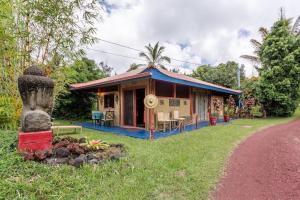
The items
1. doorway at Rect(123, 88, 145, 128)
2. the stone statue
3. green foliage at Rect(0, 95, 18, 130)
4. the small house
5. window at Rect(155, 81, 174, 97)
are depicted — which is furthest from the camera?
doorway at Rect(123, 88, 145, 128)

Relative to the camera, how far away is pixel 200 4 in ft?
33.5

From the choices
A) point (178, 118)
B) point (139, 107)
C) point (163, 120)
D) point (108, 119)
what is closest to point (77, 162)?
point (163, 120)

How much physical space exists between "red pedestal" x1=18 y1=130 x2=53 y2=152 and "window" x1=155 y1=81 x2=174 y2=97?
5.55 meters

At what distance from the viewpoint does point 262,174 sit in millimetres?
3838

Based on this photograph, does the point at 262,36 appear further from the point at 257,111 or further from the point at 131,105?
the point at 131,105

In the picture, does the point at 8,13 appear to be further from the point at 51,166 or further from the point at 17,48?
the point at 51,166

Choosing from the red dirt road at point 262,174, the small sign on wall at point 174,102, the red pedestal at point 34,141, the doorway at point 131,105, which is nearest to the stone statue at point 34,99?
the red pedestal at point 34,141

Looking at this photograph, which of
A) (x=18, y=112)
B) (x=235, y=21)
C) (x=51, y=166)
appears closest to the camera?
(x=51, y=166)

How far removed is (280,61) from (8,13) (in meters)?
16.0

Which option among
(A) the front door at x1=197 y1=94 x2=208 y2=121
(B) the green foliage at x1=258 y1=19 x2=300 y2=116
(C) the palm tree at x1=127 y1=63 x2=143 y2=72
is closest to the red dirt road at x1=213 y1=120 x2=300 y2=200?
(A) the front door at x1=197 y1=94 x2=208 y2=121

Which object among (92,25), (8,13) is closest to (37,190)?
(92,25)

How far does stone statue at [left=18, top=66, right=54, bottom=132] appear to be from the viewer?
406 centimetres

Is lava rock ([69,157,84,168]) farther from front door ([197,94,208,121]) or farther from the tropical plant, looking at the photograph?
the tropical plant

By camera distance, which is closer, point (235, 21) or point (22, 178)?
point (22, 178)
